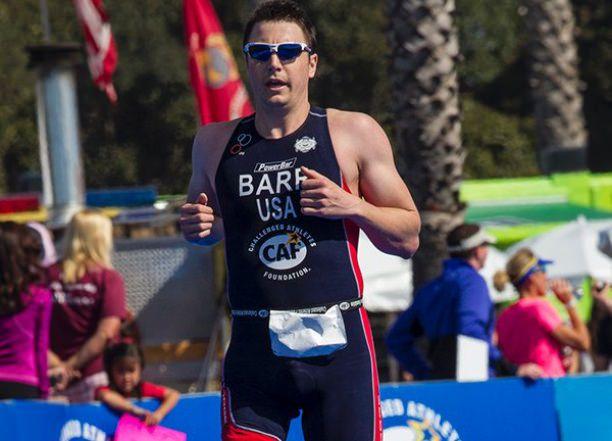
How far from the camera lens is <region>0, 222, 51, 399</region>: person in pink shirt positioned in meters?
7.01

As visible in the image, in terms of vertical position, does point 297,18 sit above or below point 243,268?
above

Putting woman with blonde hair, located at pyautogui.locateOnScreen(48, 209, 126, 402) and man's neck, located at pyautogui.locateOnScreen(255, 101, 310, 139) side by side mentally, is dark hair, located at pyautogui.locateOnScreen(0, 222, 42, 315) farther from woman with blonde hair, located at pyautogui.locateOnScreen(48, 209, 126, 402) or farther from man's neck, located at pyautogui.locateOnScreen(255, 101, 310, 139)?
man's neck, located at pyautogui.locateOnScreen(255, 101, 310, 139)

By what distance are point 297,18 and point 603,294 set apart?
6.08 meters

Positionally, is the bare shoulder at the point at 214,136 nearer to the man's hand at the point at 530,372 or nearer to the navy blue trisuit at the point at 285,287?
the navy blue trisuit at the point at 285,287

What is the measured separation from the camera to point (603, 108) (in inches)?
1314

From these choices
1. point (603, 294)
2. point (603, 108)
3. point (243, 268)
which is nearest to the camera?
point (243, 268)

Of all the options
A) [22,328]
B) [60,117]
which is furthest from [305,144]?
[60,117]

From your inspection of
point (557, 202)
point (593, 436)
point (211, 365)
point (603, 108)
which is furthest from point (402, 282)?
point (603, 108)

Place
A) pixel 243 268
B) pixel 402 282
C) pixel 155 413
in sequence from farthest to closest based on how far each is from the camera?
pixel 402 282
pixel 155 413
pixel 243 268

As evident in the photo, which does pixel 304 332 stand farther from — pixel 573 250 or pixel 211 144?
pixel 573 250

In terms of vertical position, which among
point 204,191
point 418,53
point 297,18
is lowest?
point 204,191

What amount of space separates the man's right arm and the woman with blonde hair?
3.69 m

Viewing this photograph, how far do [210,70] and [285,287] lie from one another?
8.70 m

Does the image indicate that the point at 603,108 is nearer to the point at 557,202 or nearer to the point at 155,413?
the point at 557,202
